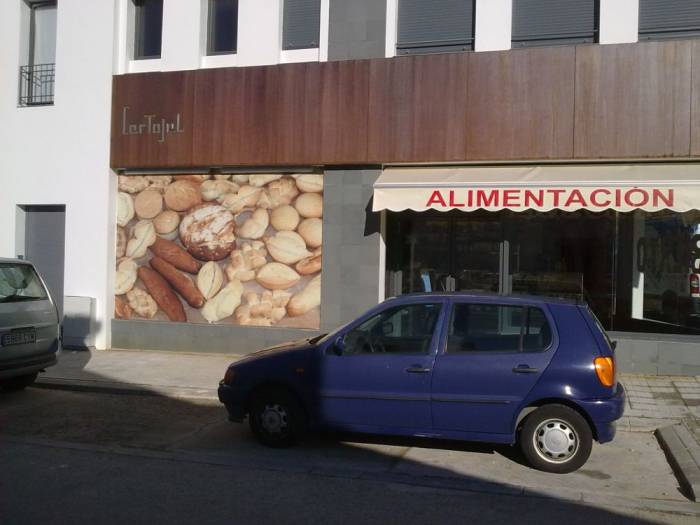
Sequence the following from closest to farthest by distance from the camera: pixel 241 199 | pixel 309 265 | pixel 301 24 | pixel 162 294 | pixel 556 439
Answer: pixel 556 439 → pixel 309 265 → pixel 301 24 → pixel 241 199 → pixel 162 294

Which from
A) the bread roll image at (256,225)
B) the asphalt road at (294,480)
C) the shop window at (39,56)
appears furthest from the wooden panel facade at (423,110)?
the asphalt road at (294,480)

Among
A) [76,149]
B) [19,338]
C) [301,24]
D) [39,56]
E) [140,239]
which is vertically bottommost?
[19,338]

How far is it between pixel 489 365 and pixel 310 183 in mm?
6572

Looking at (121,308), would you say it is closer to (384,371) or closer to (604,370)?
(384,371)

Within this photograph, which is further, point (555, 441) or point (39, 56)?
point (39, 56)

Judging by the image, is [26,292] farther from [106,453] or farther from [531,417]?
[531,417]

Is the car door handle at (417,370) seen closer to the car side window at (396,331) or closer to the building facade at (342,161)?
the car side window at (396,331)

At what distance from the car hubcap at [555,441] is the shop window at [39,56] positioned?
38.5 feet

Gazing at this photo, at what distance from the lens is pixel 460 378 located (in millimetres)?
6402

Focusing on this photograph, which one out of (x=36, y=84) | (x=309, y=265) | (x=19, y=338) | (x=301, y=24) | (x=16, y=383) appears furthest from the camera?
(x=36, y=84)

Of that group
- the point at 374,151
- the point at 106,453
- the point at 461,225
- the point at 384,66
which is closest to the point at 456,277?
the point at 461,225

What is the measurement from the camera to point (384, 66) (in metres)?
11.6

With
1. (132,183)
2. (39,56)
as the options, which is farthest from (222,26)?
(39,56)

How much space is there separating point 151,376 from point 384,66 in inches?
241
